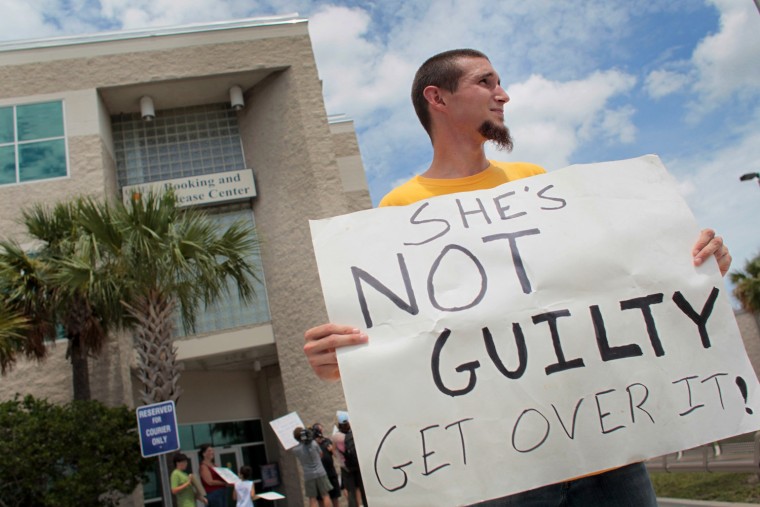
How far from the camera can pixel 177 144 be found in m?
18.3

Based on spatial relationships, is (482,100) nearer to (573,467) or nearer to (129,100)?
(573,467)

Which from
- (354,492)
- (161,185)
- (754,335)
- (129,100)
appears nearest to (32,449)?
(354,492)

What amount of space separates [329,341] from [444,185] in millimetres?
756

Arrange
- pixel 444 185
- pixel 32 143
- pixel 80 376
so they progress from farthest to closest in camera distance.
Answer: pixel 32 143 < pixel 80 376 < pixel 444 185

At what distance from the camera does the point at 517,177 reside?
87.3 inches

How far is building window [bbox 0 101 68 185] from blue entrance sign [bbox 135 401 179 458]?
9.80 m

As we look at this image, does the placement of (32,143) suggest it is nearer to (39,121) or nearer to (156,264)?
(39,121)

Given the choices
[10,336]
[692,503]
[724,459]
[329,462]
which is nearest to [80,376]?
[10,336]

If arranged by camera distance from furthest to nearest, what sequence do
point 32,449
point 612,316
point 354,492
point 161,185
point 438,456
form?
point 161,185 → point 354,492 → point 32,449 → point 612,316 → point 438,456

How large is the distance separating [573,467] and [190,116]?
18.6 metres

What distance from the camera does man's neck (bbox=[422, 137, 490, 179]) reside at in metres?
2.23

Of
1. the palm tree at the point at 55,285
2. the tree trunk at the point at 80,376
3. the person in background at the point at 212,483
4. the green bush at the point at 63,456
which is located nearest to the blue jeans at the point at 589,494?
the person in background at the point at 212,483

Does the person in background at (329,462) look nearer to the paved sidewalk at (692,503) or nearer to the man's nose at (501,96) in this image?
the paved sidewalk at (692,503)

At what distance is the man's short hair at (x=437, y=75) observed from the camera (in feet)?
7.31
